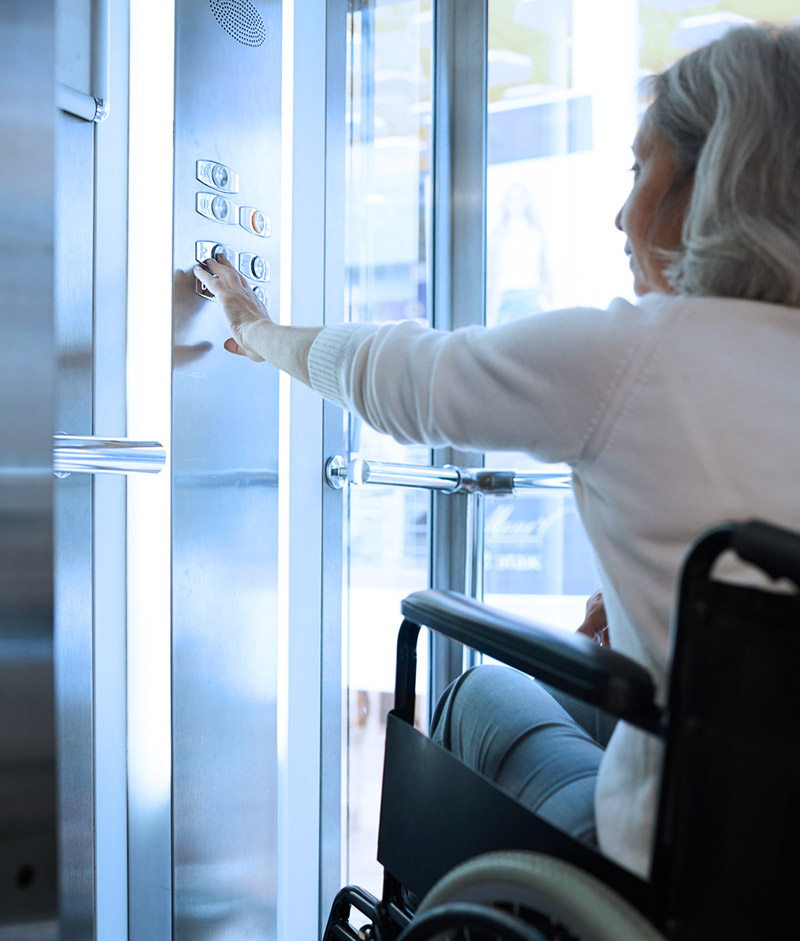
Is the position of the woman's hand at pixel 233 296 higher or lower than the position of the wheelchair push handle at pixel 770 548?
higher

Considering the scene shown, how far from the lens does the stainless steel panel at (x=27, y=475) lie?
2.29 ft

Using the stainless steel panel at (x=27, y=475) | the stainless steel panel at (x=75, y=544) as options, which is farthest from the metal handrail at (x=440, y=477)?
the stainless steel panel at (x=27, y=475)

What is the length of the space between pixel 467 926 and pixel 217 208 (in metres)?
0.94

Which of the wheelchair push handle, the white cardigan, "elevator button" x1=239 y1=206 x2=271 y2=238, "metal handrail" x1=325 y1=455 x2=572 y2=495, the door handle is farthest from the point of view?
"metal handrail" x1=325 y1=455 x2=572 y2=495

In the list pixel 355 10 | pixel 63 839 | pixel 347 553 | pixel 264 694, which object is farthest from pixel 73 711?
pixel 355 10

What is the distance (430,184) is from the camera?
6.24 feet

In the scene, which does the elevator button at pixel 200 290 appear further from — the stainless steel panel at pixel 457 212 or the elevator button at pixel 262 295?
the stainless steel panel at pixel 457 212

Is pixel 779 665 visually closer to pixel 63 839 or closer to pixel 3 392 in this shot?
pixel 3 392

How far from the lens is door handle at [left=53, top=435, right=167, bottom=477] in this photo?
873mm

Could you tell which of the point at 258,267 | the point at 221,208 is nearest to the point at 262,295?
the point at 258,267

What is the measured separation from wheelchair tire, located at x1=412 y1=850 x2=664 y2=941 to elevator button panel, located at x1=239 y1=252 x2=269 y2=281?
0.89m

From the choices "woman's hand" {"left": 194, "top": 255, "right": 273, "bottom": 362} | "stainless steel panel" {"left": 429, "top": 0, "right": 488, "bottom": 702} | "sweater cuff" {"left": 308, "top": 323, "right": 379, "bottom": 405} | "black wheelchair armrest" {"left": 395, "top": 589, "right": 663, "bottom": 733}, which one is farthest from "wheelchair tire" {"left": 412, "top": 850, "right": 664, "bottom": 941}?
"stainless steel panel" {"left": 429, "top": 0, "right": 488, "bottom": 702}

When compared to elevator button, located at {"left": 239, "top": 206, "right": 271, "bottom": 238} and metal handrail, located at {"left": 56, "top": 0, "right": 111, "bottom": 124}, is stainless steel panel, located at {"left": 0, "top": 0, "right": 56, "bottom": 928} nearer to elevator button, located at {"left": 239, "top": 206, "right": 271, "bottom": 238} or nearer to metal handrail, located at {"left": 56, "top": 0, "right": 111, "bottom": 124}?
metal handrail, located at {"left": 56, "top": 0, "right": 111, "bottom": 124}

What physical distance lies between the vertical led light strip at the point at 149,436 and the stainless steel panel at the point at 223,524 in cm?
2
